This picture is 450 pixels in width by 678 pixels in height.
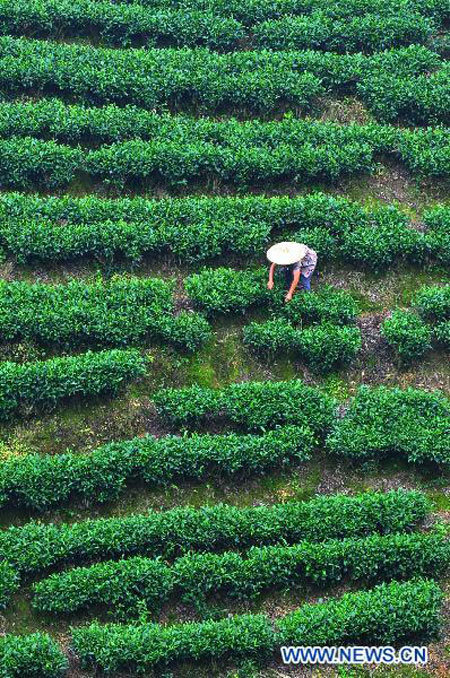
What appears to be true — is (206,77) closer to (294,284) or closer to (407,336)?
(294,284)

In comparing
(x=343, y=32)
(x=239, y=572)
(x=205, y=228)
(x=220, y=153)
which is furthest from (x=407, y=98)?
(x=239, y=572)

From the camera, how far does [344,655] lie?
19172mm

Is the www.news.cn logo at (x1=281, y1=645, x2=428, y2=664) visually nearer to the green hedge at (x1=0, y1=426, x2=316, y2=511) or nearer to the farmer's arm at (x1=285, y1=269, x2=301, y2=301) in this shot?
the green hedge at (x1=0, y1=426, x2=316, y2=511)

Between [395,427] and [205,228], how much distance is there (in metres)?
4.94

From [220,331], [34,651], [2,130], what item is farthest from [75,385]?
[2,130]

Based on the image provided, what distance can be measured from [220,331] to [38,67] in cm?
687

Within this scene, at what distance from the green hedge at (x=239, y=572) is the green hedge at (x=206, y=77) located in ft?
32.3

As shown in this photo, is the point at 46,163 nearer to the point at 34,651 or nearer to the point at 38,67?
the point at 38,67

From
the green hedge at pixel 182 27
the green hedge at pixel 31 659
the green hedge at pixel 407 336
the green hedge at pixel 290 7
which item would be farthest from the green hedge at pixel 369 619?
the green hedge at pixel 290 7

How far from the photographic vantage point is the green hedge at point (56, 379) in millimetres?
21438

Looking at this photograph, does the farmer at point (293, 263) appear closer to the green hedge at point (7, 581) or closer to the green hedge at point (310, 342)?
the green hedge at point (310, 342)

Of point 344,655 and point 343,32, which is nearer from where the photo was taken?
point 344,655

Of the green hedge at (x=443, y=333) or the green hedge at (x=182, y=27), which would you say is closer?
the green hedge at (x=443, y=333)

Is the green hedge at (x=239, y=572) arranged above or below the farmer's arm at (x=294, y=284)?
below
